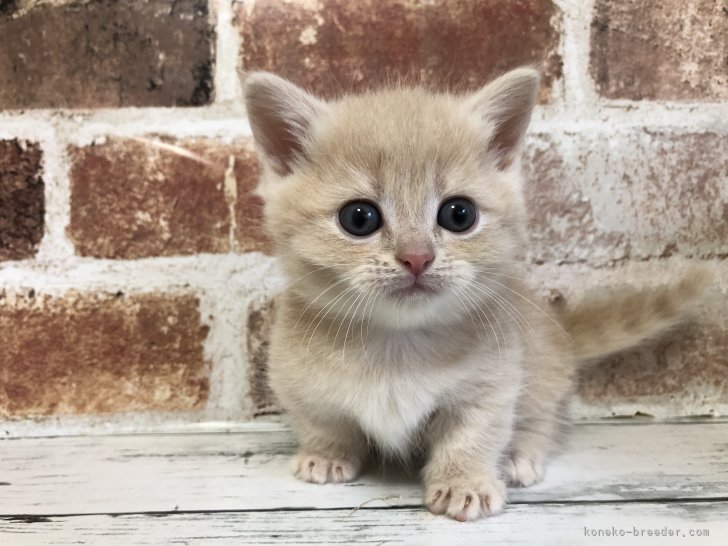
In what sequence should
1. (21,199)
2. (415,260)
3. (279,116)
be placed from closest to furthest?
(415,260) → (279,116) → (21,199)

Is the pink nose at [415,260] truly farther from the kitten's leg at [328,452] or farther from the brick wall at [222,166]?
the brick wall at [222,166]

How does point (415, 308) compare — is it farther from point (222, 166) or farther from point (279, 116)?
point (222, 166)

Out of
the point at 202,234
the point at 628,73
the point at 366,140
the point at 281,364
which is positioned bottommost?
the point at 281,364

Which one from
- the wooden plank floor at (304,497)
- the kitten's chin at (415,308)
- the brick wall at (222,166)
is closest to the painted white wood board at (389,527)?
the wooden plank floor at (304,497)

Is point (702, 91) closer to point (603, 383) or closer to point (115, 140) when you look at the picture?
point (603, 383)

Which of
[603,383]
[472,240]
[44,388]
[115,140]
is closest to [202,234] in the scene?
[115,140]

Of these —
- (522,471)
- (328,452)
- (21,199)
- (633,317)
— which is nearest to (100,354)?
(21,199)

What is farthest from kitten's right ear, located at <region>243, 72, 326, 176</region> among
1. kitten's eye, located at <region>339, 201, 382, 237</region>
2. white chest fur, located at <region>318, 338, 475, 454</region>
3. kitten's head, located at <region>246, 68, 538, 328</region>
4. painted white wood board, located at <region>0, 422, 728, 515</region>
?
painted white wood board, located at <region>0, 422, 728, 515</region>
